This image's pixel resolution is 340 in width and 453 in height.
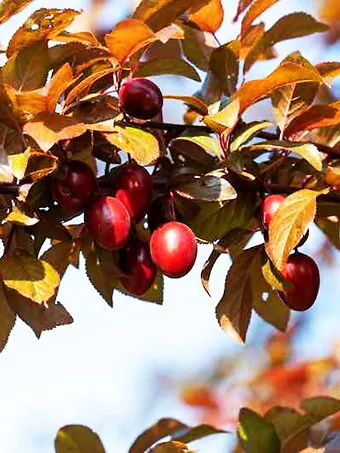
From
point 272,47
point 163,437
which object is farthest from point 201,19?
point 163,437

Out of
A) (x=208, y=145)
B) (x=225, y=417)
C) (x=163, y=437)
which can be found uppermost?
(x=208, y=145)

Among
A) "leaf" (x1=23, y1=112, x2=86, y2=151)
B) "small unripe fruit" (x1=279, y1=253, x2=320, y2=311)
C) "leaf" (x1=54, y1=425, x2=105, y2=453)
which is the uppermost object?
"leaf" (x1=23, y1=112, x2=86, y2=151)

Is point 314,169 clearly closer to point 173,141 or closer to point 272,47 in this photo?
point 173,141

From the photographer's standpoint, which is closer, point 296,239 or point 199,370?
point 296,239

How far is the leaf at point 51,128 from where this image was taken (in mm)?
758

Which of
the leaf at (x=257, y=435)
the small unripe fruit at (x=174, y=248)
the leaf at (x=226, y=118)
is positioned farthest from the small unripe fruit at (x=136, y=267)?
the leaf at (x=257, y=435)

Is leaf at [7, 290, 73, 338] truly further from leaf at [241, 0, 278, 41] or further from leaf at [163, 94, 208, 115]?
leaf at [241, 0, 278, 41]

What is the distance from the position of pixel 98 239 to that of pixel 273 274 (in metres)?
0.16

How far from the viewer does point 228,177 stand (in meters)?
0.86

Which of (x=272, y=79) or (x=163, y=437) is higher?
(x=272, y=79)

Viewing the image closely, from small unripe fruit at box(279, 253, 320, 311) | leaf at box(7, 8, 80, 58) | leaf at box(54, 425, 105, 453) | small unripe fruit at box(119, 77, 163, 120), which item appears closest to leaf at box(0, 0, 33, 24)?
leaf at box(7, 8, 80, 58)

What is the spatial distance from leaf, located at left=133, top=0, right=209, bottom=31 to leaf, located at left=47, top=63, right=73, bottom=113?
0.45ft

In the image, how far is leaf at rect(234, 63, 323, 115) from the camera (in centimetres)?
82

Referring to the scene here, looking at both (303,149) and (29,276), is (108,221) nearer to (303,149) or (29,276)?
(29,276)
